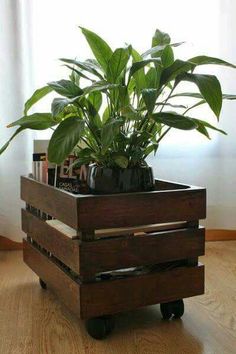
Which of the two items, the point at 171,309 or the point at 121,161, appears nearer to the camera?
the point at 121,161

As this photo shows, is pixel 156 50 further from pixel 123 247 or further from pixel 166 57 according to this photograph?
pixel 123 247

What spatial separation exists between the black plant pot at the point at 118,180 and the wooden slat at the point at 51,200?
0.09 meters

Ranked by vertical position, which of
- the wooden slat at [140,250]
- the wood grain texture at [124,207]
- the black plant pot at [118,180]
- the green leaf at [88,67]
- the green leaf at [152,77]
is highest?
the green leaf at [88,67]

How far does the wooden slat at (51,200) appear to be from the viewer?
→ 1.00m

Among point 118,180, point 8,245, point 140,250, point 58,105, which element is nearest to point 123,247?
point 140,250

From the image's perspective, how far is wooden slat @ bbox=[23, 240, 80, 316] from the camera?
3.38ft

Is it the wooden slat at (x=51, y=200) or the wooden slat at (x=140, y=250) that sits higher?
the wooden slat at (x=51, y=200)

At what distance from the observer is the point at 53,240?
1.14 meters

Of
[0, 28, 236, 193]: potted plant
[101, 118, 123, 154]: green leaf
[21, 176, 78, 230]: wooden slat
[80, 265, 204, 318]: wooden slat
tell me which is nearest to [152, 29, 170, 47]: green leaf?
[0, 28, 236, 193]: potted plant

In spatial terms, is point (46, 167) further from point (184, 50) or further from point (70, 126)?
point (184, 50)

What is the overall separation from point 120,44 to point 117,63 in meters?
0.90

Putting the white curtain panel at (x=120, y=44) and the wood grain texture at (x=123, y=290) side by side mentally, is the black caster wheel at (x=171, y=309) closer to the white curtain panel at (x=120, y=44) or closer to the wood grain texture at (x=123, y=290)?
the wood grain texture at (x=123, y=290)

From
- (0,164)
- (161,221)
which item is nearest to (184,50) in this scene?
(0,164)

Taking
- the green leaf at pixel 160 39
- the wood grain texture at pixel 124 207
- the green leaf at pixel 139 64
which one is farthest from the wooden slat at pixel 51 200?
the green leaf at pixel 160 39
